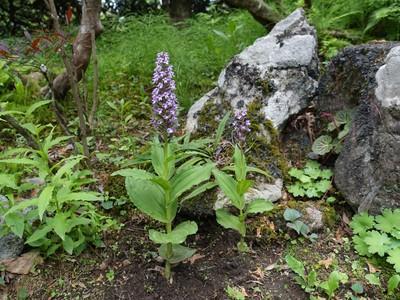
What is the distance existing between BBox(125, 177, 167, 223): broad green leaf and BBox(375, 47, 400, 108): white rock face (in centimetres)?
173

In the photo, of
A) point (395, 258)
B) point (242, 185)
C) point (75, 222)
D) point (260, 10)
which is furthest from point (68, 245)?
point (260, 10)

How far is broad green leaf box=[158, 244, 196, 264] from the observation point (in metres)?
2.56

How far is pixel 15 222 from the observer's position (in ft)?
8.07

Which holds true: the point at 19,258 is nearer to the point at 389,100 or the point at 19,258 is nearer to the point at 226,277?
the point at 226,277

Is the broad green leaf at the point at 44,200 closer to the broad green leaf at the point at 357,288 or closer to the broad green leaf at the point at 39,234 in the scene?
the broad green leaf at the point at 39,234

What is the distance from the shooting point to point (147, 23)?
20.1 ft

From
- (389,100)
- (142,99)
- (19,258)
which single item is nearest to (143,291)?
(19,258)

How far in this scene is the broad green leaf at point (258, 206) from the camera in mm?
2676

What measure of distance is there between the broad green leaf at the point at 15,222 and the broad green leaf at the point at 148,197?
0.67 meters

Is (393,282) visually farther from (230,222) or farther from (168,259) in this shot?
(168,259)

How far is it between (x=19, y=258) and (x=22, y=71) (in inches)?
131

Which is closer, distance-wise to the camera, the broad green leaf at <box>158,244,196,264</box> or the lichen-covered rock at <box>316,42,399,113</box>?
the broad green leaf at <box>158,244,196,264</box>

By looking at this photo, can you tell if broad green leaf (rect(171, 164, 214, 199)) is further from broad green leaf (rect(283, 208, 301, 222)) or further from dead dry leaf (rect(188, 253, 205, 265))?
broad green leaf (rect(283, 208, 301, 222))

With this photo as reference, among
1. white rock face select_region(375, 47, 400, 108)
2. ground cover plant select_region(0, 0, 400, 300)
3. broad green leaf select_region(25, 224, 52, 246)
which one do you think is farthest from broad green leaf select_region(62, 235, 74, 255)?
white rock face select_region(375, 47, 400, 108)
